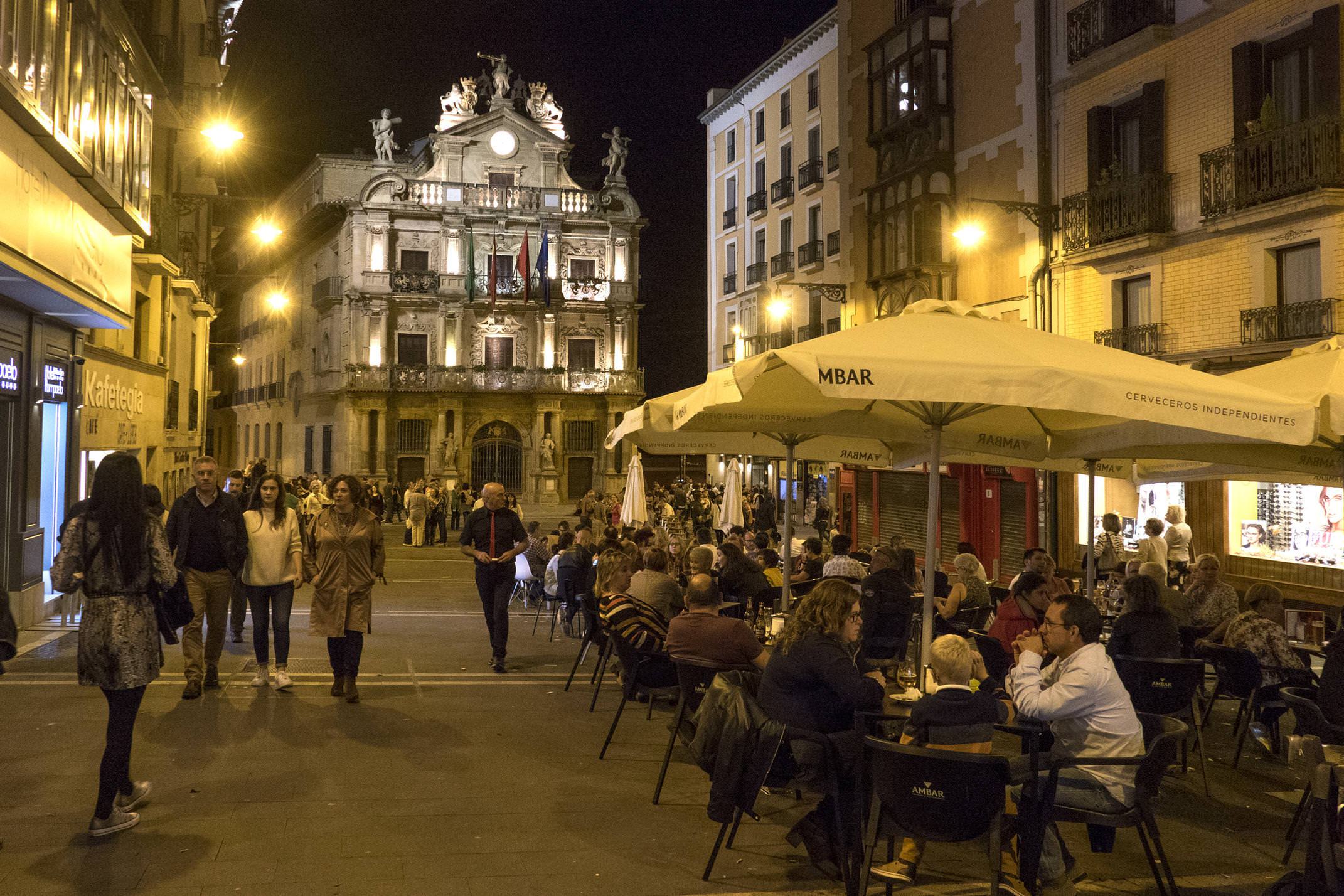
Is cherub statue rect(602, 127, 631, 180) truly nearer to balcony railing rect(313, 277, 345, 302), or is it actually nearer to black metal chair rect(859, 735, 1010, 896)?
balcony railing rect(313, 277, 345, 302)

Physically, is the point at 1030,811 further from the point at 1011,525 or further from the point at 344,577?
the point at 1011,525

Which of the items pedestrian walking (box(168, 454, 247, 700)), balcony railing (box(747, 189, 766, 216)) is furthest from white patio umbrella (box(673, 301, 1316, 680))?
balcony railing (box(747, 189, 766, 216))

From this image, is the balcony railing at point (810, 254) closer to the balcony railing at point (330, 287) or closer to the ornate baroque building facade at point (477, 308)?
the ornate baroque building facade at point (477, 308)

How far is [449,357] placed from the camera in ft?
157

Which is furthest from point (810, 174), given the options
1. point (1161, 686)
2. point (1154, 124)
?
point (1161, 686)

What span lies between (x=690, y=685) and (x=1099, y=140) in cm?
1595

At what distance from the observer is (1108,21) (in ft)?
60.8

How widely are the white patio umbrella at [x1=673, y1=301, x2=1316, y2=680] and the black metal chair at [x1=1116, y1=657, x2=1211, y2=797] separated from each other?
1.22 meters

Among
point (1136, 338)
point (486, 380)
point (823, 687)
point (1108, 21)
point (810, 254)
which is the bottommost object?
point (823, 687)

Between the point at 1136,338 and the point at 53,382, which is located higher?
the point at 1136,338

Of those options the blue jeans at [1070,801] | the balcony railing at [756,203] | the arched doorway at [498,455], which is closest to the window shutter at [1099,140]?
the blue jeans at [1070,801]

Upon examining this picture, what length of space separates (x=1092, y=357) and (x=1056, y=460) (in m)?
3.55

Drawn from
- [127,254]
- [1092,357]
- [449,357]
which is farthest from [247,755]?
[449,357]

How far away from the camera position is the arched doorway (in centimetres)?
4856
